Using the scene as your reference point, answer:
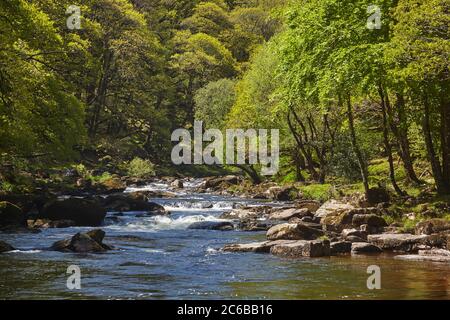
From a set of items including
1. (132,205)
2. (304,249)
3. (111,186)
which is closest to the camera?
(304,249)

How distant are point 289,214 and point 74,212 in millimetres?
10961

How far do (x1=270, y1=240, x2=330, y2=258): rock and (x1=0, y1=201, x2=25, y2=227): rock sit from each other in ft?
44.5

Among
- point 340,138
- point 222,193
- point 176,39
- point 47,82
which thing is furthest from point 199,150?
point 47,82

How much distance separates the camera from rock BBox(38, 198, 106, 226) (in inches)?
1171

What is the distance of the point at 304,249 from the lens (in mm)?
20281

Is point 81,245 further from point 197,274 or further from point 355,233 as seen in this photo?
point 355,233

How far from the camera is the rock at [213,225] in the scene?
29.2 m

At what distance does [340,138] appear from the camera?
4119 cm

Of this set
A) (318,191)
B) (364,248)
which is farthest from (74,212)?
(318,191)

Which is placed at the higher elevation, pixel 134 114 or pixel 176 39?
pixel 176 39

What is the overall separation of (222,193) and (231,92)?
61.2 feet

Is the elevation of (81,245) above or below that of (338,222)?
below

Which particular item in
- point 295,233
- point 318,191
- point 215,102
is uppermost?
point 215,102
